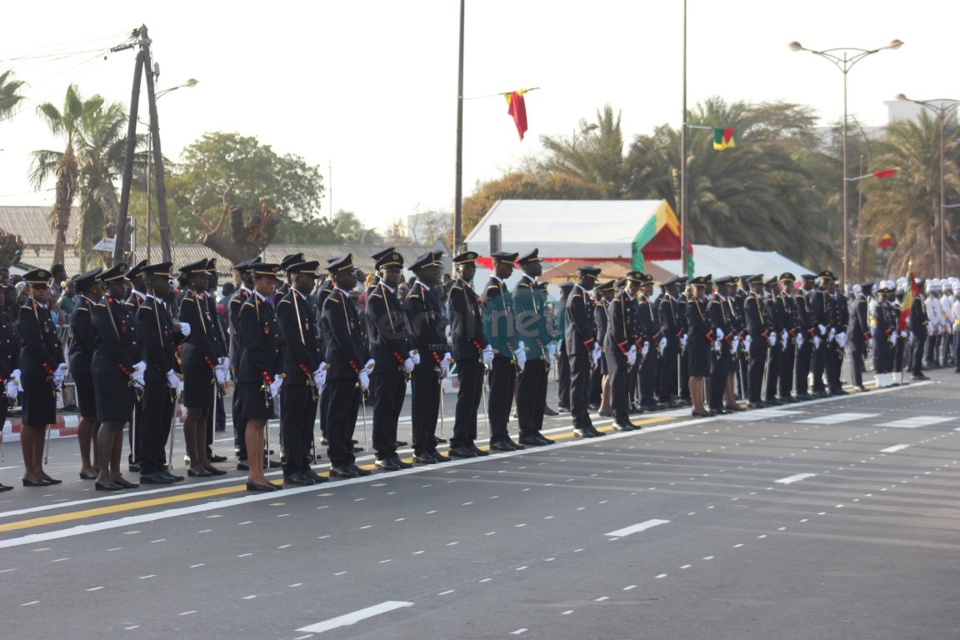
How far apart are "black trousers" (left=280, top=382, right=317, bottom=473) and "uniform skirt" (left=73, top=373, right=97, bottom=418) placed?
5.92ft

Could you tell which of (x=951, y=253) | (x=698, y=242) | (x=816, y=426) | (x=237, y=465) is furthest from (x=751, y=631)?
(x=951, y=253)

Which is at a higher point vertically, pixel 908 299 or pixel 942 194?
pixel 942 194

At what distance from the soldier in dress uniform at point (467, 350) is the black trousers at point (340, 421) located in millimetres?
1768

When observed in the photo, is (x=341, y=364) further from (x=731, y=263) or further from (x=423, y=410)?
(x=731, y=263)

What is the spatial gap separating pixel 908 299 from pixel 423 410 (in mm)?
17302

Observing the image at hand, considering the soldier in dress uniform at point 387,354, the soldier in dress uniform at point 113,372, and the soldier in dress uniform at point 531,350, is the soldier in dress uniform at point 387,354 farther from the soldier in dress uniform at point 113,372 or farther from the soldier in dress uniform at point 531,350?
the soldier in dress uniform at point 113,372

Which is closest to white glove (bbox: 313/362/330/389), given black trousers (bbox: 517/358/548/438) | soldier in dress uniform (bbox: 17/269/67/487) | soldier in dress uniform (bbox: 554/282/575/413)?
soldier in dress uniform (bbox: 17/269/67/487)

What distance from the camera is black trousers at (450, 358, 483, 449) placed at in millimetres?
14000

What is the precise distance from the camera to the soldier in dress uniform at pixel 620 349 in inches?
666

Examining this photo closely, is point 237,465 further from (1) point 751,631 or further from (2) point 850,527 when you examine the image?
(1) point 751,631

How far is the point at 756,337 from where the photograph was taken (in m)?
20.3

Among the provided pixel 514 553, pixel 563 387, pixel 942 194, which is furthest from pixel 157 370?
pixel 942 194

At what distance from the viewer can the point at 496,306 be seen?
1462cm

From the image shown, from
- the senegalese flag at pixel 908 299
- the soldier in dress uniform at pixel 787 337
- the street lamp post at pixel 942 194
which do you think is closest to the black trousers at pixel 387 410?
the soldier in dress uniform at pixel 787 337
